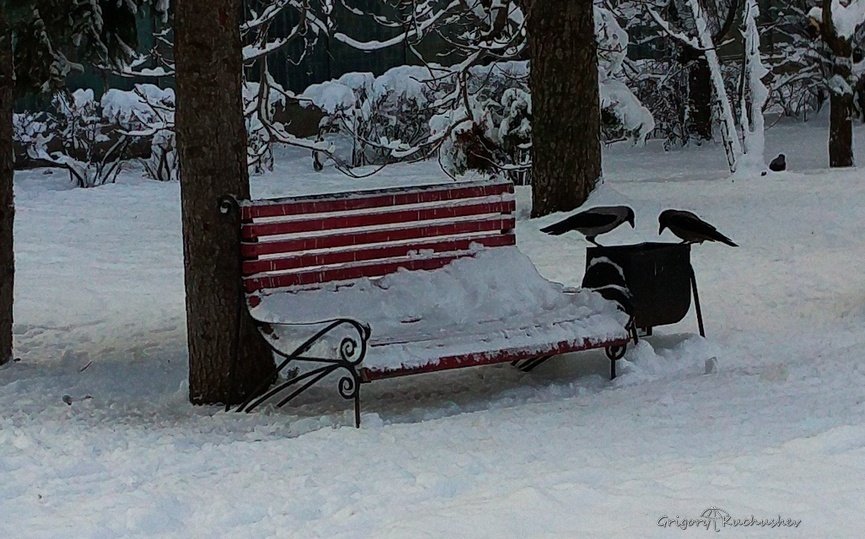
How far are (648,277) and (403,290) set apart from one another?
1.28 m

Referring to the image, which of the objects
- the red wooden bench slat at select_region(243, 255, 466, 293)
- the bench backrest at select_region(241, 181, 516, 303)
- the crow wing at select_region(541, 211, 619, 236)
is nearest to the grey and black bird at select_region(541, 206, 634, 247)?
the crow wing at select_region(541, 211, 619, 236)

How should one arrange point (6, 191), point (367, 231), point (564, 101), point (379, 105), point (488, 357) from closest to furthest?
1. point (488, 357)
2. point (367, 231)
3. point (6, 191)
4. point (564, 101)
5. point (379, 105)

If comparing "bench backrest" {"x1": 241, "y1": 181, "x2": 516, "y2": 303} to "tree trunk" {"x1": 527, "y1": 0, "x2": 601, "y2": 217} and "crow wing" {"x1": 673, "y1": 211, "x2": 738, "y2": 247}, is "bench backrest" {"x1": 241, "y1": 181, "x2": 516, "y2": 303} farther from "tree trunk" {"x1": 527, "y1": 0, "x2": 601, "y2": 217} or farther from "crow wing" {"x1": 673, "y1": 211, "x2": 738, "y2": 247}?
"tree trunk" {"x1": 527, "y1": 0, "x2": 601, "y2": 217}

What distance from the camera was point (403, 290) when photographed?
557 cm

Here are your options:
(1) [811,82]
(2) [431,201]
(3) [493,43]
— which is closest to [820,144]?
(1) [811,82]

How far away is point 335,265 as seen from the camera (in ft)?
18.1

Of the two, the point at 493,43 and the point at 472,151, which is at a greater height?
the point at 493,43

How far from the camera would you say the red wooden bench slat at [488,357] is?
472 centimetres

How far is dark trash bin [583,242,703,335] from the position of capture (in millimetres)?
5762

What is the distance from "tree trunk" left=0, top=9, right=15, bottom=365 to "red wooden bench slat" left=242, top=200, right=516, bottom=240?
5.73ft

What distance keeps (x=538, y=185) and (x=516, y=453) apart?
6.08 m

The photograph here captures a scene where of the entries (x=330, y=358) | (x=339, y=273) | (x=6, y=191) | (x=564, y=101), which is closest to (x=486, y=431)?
(x=330, y=358)

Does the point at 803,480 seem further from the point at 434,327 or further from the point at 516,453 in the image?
the point at 434,327

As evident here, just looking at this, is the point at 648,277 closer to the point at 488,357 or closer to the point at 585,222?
the point at 585,222
